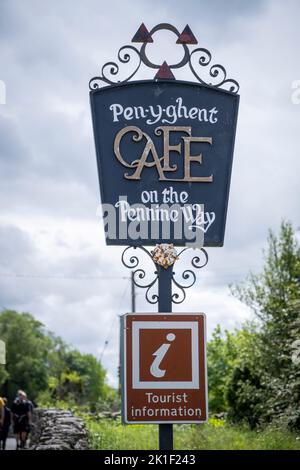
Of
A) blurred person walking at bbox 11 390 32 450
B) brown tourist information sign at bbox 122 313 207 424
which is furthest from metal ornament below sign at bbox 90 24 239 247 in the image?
blurred person walking at bbox 11 390 32 450

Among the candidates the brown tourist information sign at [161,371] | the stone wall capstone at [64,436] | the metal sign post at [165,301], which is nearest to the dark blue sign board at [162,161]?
the metal sign post at [165,301]

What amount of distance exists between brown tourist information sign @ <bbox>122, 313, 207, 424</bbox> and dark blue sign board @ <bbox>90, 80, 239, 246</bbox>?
759 mm

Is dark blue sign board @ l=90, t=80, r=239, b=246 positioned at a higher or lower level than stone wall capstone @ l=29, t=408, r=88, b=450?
higher

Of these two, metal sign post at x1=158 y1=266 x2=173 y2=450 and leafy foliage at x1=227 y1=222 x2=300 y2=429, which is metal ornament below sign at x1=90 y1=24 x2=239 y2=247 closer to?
metal sign post at x1=158 y1=266 x2=173 y2=450

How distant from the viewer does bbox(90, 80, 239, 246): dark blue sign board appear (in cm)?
623

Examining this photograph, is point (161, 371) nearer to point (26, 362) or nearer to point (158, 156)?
point (158, 156)

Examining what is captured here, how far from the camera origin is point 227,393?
55.5ft

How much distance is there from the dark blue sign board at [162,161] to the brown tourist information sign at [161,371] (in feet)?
2.49

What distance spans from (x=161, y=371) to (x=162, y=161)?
1740mm

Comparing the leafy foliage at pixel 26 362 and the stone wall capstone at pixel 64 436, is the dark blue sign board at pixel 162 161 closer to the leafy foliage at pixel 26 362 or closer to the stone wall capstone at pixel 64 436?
the stone wall capstone at pixel 64 436

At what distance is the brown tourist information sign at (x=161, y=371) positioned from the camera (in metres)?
5.81

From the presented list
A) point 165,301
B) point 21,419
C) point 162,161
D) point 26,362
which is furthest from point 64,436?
point 26,362
